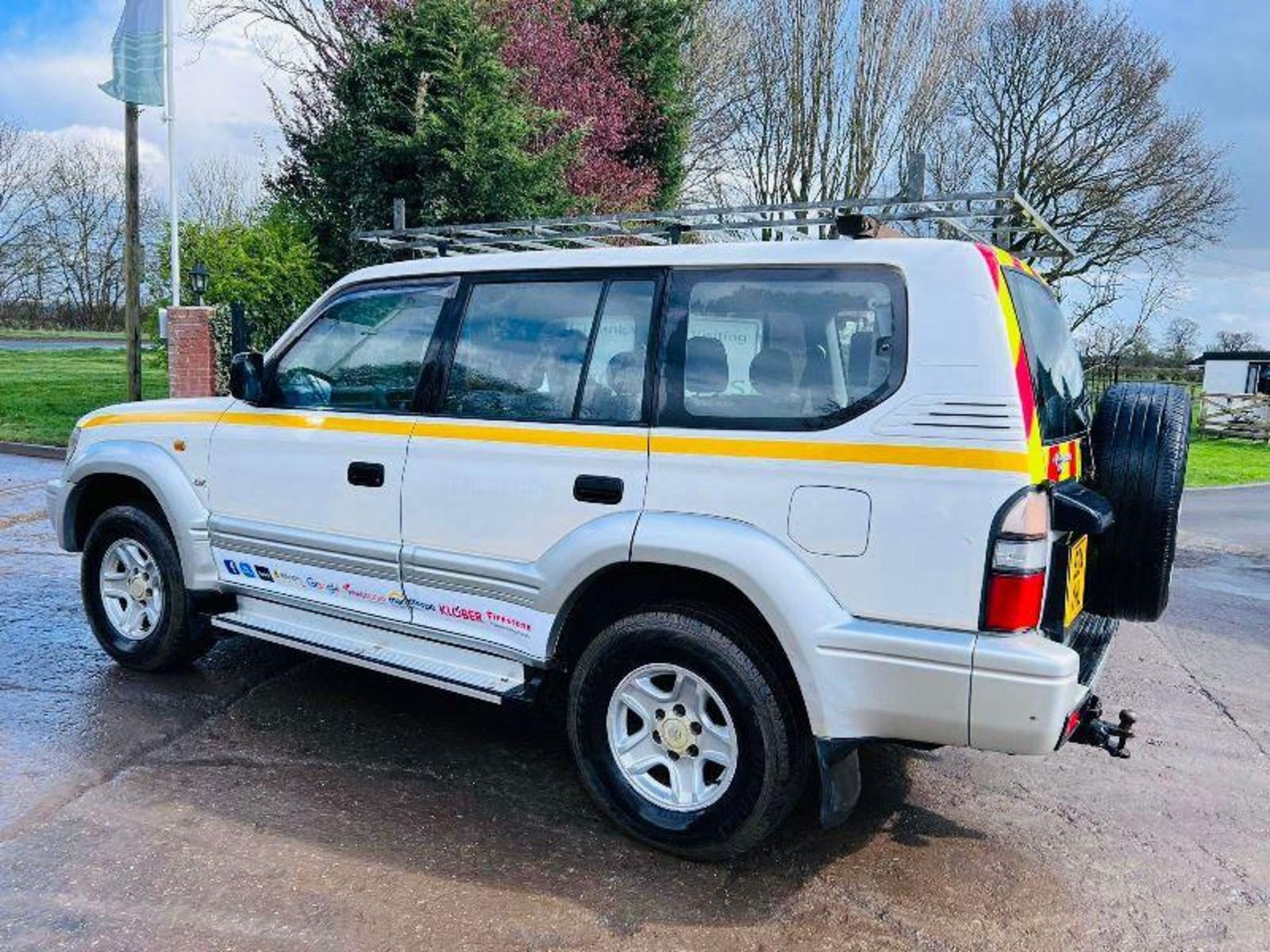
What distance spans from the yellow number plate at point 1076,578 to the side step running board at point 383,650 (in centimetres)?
189

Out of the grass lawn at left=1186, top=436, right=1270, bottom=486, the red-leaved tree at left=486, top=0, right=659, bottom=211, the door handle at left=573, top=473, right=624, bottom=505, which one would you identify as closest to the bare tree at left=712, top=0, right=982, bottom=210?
the red-leaved tree at left=486, top=0, right=659, bottom=211

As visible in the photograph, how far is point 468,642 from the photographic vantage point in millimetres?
3717

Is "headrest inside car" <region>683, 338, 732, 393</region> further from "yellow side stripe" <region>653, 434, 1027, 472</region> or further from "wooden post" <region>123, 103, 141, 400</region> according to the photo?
"wooden post" <region>123, 103, 141, 400</region>

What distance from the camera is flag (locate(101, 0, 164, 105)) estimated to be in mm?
14461

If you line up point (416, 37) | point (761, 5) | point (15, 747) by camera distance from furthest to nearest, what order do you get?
point (761, 5) < point (416, 37) < point (15, 747)

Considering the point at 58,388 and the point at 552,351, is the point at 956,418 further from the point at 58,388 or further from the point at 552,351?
the point at 58,388

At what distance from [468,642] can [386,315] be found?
1462 millimetres

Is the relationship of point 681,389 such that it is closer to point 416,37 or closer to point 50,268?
point 416,37

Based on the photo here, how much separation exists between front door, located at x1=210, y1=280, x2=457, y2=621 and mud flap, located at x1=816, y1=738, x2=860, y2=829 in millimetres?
1778

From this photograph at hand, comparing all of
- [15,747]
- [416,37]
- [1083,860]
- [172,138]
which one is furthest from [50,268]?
[1083,860]


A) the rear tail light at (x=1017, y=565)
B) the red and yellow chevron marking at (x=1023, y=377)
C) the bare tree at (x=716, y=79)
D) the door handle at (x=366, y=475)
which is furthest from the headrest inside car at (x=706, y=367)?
the bare tree at (x=716, y=79)

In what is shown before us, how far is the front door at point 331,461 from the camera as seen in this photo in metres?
3.90

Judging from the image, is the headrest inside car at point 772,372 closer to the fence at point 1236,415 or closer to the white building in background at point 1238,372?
the fence at point 1236,415

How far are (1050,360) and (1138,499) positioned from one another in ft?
1.84
